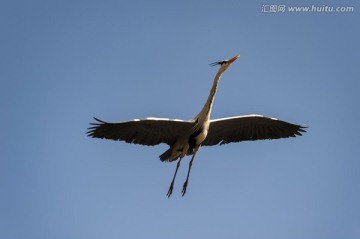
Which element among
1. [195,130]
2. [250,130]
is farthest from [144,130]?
[250,130]

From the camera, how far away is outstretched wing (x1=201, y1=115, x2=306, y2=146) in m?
13.1

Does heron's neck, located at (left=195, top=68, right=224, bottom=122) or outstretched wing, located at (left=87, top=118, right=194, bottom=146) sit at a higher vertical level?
heron's neck, located at (left=195, top=68, right=224, bottom=122)

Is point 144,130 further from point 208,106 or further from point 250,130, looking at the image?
point 250,130

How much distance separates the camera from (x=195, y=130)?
40.1 feet

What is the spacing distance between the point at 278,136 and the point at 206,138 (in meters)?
1.85

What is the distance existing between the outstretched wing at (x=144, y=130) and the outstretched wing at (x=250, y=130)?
0.99 metres

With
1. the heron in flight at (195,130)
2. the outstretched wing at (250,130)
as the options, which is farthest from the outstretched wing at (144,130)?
the outstretched wing at (250,130)

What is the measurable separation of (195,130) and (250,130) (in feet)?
5.99

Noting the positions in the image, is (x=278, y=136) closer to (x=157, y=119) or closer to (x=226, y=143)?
(x=226, y=143)

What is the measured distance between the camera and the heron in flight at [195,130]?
1205 cm

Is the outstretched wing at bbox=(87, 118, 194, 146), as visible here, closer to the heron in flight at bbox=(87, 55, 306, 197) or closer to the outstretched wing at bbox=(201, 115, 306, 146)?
the heron in flight at bbox=(87, 55, 306, 197)

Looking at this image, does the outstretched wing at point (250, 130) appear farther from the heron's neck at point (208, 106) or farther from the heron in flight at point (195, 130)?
the heron's neck at point (208, 106)


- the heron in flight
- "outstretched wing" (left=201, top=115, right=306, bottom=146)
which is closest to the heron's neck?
the heron in flight

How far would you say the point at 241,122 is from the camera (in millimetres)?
13086
